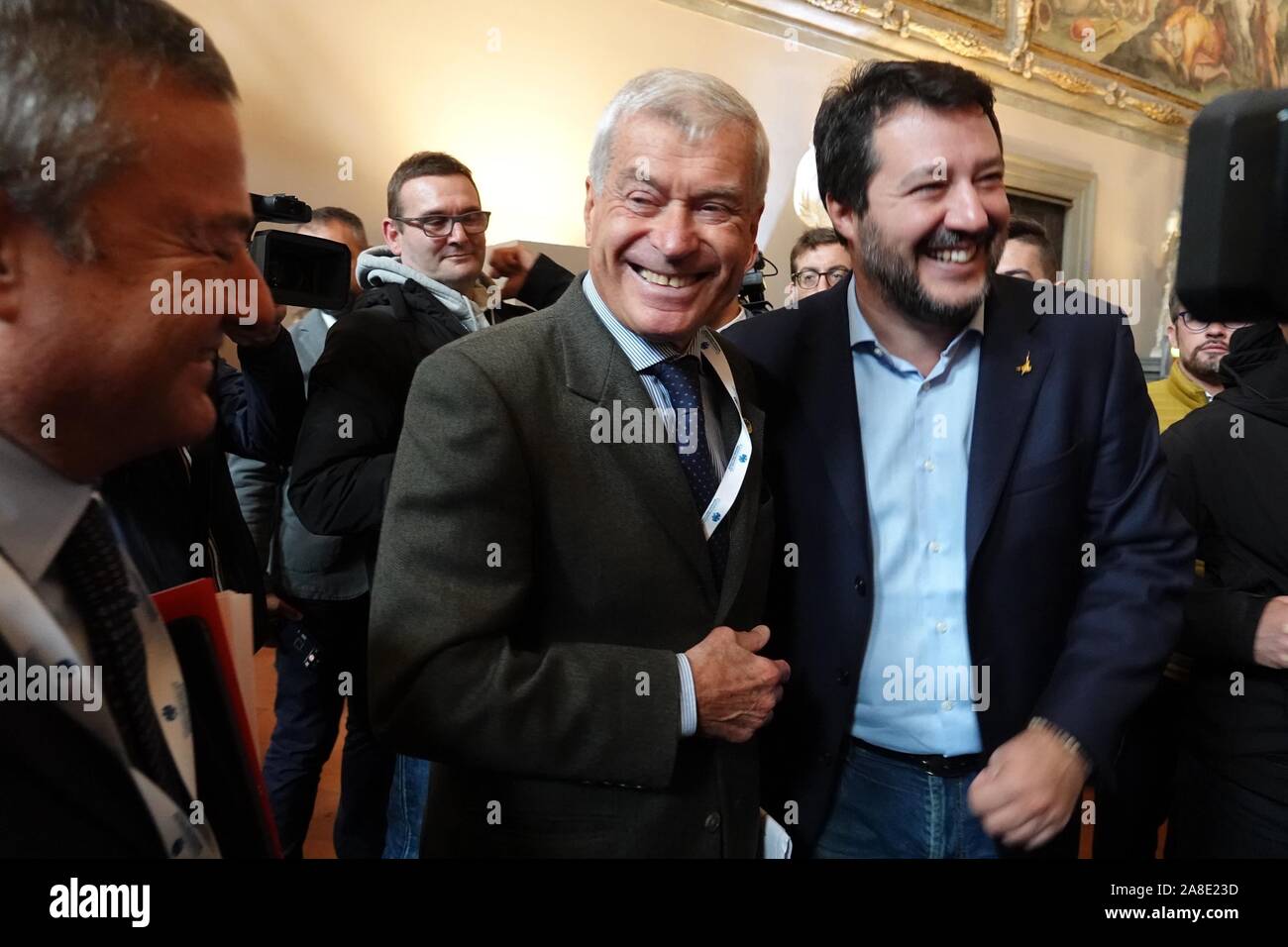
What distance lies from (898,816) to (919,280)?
3.24 feet

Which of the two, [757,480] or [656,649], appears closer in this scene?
[656,649]

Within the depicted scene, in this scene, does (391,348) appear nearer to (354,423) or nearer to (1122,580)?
(354,423)

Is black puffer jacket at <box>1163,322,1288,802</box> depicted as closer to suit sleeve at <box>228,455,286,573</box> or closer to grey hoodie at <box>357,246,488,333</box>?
grey hoodie at <box>357,246,488,333</box>

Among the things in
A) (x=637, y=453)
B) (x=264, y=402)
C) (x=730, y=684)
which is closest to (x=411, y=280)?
(x=264, y=402)

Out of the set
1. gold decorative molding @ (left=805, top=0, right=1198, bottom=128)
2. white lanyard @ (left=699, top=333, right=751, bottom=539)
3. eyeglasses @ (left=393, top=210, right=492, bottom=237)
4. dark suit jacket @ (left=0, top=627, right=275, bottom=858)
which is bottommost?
dark suit jacket @ (left=0, top=627, right=275, bottom=858)

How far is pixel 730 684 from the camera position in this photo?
4.05ft

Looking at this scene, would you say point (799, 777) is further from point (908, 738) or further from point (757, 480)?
point (757, 480)

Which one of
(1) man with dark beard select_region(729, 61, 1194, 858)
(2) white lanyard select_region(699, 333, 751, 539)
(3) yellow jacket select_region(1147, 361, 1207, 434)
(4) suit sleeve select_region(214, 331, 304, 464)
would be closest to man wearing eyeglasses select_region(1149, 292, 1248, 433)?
(3) yellow jacket select_region(1147, 361, 1207, 434)

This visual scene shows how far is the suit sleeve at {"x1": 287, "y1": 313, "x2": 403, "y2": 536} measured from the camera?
222cm

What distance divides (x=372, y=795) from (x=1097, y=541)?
2.32 m

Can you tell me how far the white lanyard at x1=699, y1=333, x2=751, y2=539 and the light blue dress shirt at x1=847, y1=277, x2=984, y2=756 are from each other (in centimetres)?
34

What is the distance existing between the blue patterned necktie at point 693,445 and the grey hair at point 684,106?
Answer: 1.02 feet

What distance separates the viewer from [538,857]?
4.09ft

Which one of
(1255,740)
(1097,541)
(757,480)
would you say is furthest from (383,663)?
(1255,740)
